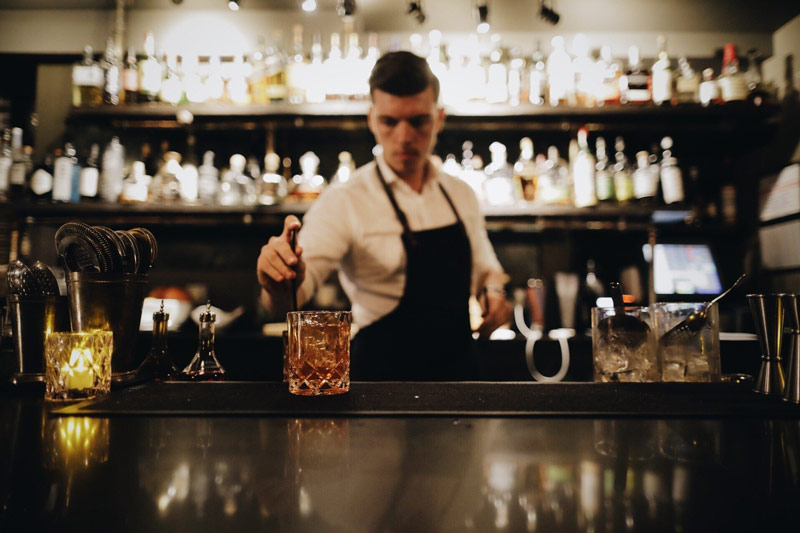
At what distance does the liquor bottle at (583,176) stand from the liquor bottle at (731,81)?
0.67 meters

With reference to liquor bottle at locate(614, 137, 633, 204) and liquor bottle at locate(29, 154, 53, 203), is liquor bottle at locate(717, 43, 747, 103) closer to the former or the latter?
liquor bottle at locate(614, 137, 633, 204)

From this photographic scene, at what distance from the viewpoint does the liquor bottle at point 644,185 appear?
2.61m

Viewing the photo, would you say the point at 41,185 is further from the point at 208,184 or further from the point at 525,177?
the point at 525,177

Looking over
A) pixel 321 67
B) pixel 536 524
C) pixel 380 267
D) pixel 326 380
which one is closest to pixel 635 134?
pixel 321 67

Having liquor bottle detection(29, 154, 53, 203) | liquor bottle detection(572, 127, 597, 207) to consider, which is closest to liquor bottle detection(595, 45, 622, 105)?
liquor bottle detection(572, 127, 597, 207)

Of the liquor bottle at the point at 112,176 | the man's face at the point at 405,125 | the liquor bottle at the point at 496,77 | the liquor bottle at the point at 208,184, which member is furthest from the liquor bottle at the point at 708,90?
the liquor bottle at the point at 112,176

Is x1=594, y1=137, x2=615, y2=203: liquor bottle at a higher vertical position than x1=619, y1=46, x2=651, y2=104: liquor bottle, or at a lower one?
lower

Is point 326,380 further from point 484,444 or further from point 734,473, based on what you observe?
point 734,473

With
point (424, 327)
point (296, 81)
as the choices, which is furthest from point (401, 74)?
point (296, 81)

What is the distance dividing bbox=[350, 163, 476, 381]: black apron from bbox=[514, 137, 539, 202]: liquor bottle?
1108 millimetres

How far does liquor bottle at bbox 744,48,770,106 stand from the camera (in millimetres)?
2615

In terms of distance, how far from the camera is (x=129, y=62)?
2795mm

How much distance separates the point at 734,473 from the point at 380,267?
1302 millimetres

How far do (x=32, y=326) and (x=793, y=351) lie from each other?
116cm
